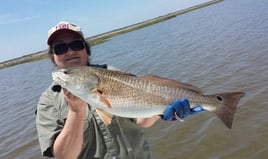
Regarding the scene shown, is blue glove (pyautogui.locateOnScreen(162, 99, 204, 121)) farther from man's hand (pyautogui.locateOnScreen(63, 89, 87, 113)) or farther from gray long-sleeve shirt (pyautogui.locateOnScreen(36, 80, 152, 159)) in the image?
man's hand (pyautogui.locateOnScreen(63, 89, 87, 113))

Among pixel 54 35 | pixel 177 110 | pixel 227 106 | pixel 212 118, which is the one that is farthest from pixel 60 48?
pixel 212 118

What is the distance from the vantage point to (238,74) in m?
11.6

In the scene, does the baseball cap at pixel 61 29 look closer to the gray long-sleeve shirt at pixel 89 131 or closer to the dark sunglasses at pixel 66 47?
the dark sunglasses at pixel 66 47

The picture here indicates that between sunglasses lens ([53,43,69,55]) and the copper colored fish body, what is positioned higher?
sunglasses lens ([53,43,69,55])

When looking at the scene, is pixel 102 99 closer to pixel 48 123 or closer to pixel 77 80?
pixel 77 80

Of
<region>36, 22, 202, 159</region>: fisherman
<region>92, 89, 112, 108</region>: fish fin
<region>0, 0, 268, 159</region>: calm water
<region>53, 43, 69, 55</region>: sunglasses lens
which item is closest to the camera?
<region>92, 89, 112, 108</region>: fish fin

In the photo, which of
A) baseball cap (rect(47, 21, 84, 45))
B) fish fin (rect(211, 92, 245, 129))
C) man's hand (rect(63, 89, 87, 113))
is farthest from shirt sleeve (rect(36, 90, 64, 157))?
fish fin (rect(211, 92, 245, 129))

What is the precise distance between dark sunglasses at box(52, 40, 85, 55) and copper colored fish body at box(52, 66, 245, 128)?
1.64 ft

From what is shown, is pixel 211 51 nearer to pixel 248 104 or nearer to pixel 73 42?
pixel 248 104

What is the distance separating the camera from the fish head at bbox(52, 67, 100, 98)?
3.23 meters

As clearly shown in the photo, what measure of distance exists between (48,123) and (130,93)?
3.22 feet

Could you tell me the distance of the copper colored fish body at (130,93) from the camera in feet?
10.6

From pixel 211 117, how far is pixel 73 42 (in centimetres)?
571

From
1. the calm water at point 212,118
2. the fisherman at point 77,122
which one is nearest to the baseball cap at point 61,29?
the fisherman at point 77,122
